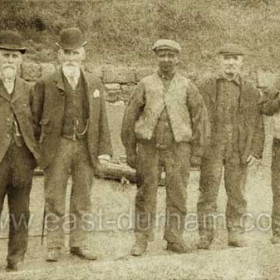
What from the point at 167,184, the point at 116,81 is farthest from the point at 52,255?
the point at 116,81

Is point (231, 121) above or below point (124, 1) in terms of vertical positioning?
below

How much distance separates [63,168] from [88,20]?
8843mm

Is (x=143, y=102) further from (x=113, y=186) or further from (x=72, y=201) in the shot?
(x=113, y=186)

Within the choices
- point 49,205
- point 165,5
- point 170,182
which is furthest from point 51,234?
point 165,5

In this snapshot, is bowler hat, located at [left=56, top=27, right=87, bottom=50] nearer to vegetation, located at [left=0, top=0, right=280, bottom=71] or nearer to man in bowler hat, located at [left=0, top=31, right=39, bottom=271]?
man in bowler hat, located at [left=0, top=31, right=39, bottom=271]

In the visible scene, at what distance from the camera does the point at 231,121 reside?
22.7 ft

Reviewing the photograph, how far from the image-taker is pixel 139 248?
22.2 feet

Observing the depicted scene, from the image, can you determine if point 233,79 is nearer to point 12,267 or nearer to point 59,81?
point 59,81

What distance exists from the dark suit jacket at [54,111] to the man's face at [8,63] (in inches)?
11.9

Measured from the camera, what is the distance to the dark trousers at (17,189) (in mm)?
6156

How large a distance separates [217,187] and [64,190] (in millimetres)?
1481

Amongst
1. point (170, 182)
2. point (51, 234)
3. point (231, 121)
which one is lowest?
point (51, 234)

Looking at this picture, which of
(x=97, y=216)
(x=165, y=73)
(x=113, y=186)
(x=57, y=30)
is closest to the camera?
(x=165, y=73)

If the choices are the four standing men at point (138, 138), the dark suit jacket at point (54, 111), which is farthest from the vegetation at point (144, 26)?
the dark suit jacket at point (54, 111)
